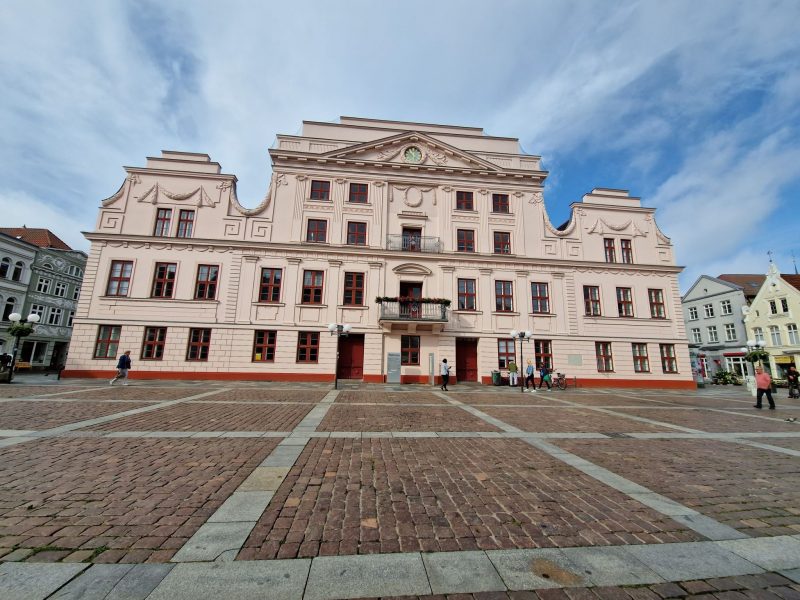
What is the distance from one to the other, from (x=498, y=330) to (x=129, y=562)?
21.8 m

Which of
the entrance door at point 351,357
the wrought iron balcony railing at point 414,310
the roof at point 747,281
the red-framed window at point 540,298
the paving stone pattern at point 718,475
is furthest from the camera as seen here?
the roof at point 747,281

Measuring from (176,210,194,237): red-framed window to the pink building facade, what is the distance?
0.09 meters

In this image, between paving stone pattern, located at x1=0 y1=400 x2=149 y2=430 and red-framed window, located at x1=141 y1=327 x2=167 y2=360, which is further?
red-framed window, located at x1=141 y1=327 x2=167 y2=360

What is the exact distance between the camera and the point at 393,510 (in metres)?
3.67

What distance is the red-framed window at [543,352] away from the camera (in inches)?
888

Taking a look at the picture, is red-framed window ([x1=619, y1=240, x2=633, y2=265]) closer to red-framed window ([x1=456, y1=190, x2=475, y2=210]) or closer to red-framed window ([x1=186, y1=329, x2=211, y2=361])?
red-framed window ([x1=456, y1=190, x2=475, y2=210])

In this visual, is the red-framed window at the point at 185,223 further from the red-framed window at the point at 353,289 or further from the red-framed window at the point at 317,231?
the red-framed window at the point at 353,289

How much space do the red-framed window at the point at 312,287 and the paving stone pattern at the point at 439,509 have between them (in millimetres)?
16838

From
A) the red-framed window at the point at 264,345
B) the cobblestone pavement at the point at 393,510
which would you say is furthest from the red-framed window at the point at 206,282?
the cobblestone pavement at the point at 393,510

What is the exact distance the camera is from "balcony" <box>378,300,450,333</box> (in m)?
20.7

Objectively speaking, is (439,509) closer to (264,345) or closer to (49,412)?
(49,412)

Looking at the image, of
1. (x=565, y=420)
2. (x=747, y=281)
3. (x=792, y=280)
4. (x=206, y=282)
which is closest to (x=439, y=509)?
(x=565, y=420)

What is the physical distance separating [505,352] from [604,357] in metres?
7.15

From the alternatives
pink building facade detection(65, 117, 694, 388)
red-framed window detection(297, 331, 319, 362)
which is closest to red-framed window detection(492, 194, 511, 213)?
pink building facade detection(65, 117, 694, 388)
